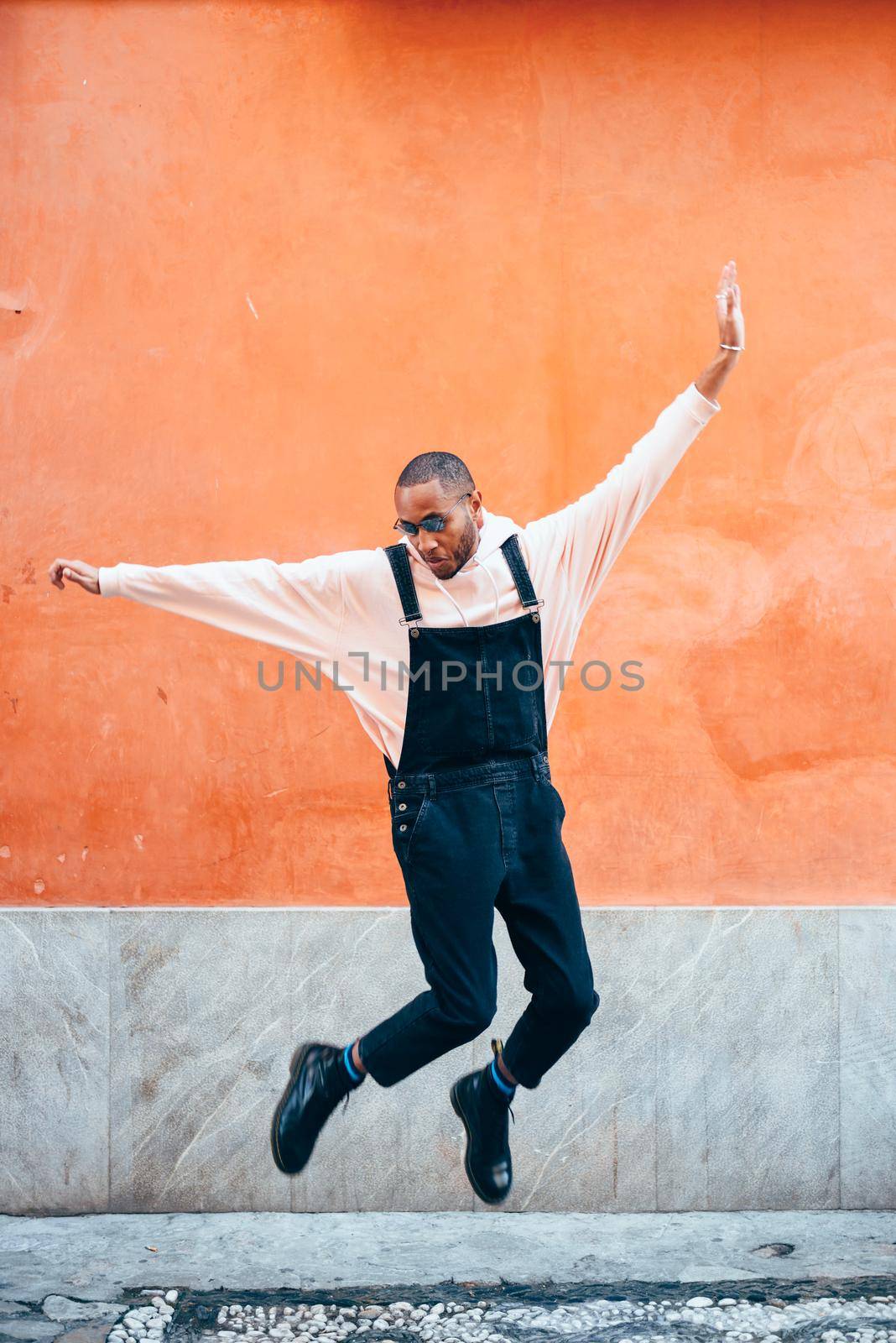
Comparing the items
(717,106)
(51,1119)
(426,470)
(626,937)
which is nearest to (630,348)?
(717,106)

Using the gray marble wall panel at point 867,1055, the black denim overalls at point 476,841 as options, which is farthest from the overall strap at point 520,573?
the gray marble wall panel at point 867,1055

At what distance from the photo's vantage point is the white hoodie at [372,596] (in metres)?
3.34

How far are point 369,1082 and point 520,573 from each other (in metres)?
2.17

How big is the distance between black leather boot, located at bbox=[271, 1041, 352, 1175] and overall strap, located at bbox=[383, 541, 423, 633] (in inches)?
46.7

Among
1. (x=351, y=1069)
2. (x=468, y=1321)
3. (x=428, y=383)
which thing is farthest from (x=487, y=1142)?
(x=428, y=383)

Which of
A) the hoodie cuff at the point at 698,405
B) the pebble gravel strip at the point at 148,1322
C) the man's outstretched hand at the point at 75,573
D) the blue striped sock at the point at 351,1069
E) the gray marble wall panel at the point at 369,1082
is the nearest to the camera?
the man's outstretched hand at the point at 75,573

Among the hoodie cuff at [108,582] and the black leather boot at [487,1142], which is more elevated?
the hoodie cuff at [108,582]

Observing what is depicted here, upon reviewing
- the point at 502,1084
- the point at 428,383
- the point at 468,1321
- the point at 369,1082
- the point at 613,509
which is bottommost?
the point at 468,1321

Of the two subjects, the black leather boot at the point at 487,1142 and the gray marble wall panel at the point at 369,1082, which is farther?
the gray marble wall panel at the point at 369,1082

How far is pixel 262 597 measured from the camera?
3369mm

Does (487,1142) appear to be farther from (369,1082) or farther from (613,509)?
(613,509)

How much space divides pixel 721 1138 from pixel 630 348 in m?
2.84

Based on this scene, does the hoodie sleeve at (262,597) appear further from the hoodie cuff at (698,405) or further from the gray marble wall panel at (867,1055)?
the gray marble wall panel at (867,1055)

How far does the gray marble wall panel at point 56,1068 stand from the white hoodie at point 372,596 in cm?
174
